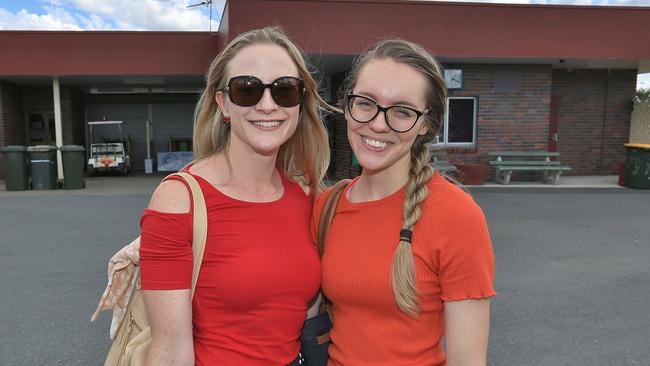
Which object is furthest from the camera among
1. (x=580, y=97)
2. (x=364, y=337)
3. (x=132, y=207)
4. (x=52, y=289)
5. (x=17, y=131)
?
(x=17, y=131)

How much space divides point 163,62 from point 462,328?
15174mm

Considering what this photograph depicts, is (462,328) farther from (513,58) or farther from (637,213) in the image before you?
(513,58)

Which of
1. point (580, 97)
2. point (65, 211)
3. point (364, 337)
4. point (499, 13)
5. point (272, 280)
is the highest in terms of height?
point (499, 13)

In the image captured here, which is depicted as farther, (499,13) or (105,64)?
(105,64)

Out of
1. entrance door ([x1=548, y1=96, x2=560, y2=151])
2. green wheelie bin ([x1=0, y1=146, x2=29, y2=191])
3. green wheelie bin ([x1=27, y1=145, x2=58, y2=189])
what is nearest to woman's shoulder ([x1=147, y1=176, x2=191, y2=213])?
green wheelie bin ([x1=27, y1=145, x2=58, y2=189])

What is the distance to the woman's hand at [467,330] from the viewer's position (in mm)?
1586

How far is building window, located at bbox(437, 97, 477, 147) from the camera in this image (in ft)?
47.2

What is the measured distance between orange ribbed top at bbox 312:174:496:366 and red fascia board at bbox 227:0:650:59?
1063 centimetres

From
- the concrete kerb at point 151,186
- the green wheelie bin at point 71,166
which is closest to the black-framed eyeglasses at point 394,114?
the concrete kerb at point 151,186

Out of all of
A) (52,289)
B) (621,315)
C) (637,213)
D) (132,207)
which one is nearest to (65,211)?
(132,207)

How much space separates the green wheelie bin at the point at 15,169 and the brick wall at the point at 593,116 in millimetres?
15610

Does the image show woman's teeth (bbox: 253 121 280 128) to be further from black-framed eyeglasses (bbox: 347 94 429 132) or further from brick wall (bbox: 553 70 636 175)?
brick wall (bbox: 553 70 636 175)

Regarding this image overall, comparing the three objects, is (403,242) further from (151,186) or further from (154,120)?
(154,120)

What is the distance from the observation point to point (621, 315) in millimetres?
4645
